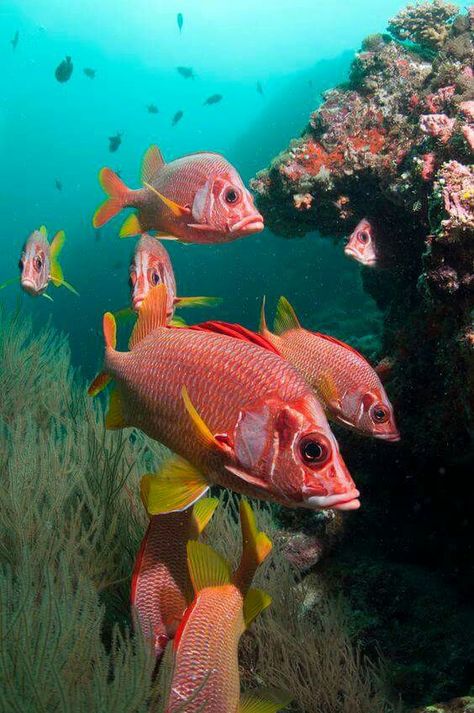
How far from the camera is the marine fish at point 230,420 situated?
60.9 inches

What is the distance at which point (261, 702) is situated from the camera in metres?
2.04

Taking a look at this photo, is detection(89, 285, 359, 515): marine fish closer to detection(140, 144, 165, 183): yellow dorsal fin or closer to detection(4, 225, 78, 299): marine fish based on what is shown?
detection(140, 144, 165, 183): yellow dorsal fin

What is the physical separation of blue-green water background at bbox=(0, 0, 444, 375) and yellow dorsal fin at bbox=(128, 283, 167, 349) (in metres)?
25.3

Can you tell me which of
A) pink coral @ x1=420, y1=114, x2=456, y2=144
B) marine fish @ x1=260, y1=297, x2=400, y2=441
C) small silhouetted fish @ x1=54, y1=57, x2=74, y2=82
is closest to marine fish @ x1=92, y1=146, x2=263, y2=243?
marine fish @ x1=260, y1=297, x2=400, y2=441

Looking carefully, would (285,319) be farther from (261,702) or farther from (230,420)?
(261,702)

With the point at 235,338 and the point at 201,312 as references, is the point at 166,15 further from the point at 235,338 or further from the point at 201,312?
the point at 235,338

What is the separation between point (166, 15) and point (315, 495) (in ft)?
391

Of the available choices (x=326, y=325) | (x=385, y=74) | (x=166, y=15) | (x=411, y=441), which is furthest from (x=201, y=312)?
(x=166, y=15)

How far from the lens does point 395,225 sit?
6008mm

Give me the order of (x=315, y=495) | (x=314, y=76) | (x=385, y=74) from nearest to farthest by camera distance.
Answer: (x=315, y=495), (x=385, y=74), (x=314, y=76)

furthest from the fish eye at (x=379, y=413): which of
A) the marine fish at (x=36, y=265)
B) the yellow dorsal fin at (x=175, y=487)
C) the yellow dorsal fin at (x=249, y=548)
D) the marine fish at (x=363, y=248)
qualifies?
the marine fish at (x=363, y=248)

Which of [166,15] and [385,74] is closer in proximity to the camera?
[385,74]

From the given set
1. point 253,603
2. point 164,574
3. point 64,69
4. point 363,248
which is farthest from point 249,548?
point 64,69

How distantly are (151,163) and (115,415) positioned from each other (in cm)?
228
